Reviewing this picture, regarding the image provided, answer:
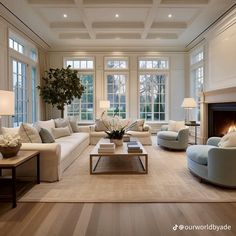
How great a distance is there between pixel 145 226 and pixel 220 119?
4.77m

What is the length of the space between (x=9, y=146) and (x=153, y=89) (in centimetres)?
710

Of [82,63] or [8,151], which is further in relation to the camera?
[82,63]

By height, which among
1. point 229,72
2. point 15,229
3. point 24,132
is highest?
point 229,72

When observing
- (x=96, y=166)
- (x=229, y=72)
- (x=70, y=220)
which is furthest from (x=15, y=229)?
(x=229, y=72)

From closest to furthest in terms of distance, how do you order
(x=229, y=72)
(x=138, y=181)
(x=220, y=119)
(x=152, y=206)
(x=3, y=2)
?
(x=152, y=206)
(x=138, y=181)
(x=3, y=2)
(x=229, y=72)
(x=220, y=119)

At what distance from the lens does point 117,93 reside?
934 cm

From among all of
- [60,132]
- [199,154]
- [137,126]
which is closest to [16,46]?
[60,132]

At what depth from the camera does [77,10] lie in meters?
5.78

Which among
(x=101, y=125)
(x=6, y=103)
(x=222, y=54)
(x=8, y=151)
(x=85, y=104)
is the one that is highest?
(x=222, y=54)

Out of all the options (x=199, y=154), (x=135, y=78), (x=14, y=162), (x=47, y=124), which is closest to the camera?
(x=14, y=162)

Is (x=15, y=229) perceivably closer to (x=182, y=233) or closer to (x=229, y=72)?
(x=182, y=233)

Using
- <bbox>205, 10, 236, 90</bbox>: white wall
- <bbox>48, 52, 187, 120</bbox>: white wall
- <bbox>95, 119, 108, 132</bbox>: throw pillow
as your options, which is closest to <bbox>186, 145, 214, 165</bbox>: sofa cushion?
<bbox>205, 10, 236, 90</bbox>: white wall

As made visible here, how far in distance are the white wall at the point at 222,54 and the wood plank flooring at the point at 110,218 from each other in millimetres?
3734

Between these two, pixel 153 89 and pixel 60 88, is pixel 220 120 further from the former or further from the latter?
pixel 60 88
